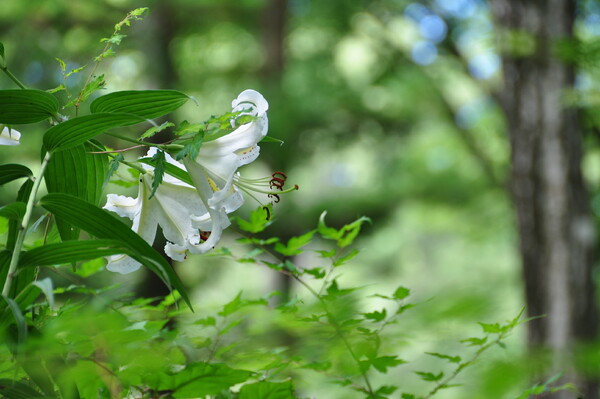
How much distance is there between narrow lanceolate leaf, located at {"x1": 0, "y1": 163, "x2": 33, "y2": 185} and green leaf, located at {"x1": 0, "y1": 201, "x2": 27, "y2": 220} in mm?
24

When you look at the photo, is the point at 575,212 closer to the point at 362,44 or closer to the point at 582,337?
the point at 582,337

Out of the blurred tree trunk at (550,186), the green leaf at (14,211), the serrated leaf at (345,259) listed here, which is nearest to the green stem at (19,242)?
the green leaf at (14,211)

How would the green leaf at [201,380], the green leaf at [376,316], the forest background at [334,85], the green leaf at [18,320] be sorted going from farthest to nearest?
the forest background at [334,85]
the green leaf at [376,316]
the green leaf at [201,380]
the green leaf at [18,320]

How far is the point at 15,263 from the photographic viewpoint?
0.37 metres

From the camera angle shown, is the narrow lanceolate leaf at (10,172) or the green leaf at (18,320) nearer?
the green leaf at (18,320)

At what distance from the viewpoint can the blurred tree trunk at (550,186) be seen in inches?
72.1

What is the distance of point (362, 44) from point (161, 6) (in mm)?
1769

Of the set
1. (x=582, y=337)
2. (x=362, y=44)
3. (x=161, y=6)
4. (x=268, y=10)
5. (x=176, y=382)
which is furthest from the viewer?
(x=362, y=44)

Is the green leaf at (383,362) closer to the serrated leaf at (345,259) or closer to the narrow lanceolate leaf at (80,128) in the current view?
the serrated leaf at (345,259)

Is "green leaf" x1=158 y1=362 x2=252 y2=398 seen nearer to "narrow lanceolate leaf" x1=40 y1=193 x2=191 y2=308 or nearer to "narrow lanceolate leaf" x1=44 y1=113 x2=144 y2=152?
"narrow lanceolate leaf" x1=40 y1=193 x2=191 y2=308

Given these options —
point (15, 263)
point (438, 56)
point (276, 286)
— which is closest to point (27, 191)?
point (15, 263)

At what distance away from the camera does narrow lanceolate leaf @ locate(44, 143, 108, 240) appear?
47 cm

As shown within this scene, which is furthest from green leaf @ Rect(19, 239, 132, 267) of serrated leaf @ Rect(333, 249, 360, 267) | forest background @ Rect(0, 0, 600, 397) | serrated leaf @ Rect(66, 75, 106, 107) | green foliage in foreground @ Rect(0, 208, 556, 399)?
forest background @ Rect(0, 0, 600, 397)

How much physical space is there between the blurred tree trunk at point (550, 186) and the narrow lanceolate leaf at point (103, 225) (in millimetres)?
1622
